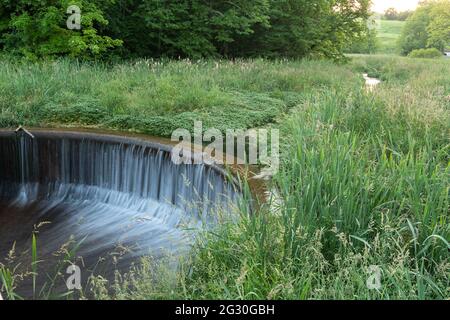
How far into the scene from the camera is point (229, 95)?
30.6 feet

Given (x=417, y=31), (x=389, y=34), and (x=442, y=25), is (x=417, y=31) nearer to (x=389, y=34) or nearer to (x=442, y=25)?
(x=442, y=25)

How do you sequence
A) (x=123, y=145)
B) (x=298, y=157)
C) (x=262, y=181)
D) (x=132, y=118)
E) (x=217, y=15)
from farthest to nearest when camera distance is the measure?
(x=217, y=15), (x=132, y=118), (x=123, y=145), (x=262, y=181), (x=298, y=157)

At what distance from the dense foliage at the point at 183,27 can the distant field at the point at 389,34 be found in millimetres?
62906

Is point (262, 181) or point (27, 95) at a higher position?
point (27, 95)

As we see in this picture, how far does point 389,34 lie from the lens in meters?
89.5

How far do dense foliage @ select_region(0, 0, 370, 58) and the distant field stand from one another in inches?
2477

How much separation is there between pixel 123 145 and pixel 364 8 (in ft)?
53.9

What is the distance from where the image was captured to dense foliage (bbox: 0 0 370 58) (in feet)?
39.7

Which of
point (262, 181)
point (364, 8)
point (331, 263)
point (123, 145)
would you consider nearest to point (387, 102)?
point (262, 181)

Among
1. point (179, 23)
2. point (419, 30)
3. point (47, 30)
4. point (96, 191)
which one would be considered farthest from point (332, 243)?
point (419, 30)

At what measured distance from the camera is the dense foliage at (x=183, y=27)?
1209 centimetres

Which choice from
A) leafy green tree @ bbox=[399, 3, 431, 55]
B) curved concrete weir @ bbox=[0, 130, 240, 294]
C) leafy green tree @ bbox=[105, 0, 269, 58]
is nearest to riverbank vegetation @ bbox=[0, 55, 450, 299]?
curved concrete weir @ bbox=[0, 130, 240, 294]

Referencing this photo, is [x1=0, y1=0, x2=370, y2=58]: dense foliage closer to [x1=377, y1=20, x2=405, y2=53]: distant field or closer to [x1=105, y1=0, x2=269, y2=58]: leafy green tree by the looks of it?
[x1=105, y1=0, x2=269, y2=58]: leafy green tree
